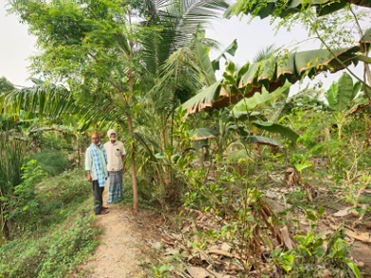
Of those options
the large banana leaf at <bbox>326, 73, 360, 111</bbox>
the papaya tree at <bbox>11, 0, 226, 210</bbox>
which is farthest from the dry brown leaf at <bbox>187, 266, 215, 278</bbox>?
the large banana leaf at <bbox>326, 73, 360, 111</bbox>

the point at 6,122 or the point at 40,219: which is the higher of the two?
the point at 6,122

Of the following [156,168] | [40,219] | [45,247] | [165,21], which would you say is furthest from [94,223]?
[165,21]

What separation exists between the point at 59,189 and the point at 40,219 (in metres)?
1.74

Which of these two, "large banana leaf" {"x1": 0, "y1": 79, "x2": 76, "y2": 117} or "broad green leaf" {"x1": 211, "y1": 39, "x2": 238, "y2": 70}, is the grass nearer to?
"large banana leaf" {"x1": 0, "y1": 79, "x2": 76, "y2": 117}

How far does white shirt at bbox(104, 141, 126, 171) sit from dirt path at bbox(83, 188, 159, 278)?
2.85 ft

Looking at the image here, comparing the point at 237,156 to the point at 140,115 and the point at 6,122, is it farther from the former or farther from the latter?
the point at 6,122

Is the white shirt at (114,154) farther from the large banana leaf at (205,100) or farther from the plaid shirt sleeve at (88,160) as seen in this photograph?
the large banana leaf at (205,100)

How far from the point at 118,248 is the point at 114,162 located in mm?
1767

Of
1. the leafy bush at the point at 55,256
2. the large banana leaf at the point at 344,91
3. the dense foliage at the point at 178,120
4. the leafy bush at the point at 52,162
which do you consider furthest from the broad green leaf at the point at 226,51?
the leafy bush at the point at 52,162

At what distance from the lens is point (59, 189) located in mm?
6195

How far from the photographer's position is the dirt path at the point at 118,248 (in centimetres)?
250

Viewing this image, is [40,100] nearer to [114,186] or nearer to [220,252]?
[114,186]

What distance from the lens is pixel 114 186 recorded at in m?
4.40

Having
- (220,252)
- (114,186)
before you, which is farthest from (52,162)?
(220,252)
